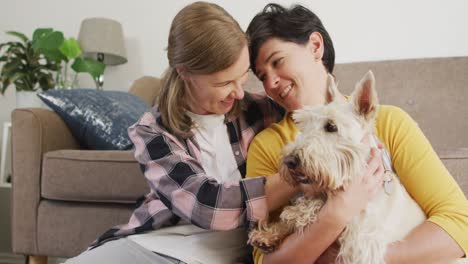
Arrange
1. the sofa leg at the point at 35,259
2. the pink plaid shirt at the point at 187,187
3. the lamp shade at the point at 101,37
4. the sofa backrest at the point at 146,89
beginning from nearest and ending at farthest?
the pink plaid shirt at the point at 187,187
the sofa leg at the point at 35,259
the sofa backrest at the point at 146,89
the lamp shade at the point at 101,37

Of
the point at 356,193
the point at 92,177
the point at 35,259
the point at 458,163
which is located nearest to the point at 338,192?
the point at 356,193

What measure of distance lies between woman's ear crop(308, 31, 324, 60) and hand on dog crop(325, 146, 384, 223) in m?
0.54

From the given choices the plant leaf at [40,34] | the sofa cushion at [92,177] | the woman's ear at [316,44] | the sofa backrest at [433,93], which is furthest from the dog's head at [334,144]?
the plant leaf at [40,34]

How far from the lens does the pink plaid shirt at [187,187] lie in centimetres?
119

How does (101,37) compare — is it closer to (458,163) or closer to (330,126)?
(330,126)

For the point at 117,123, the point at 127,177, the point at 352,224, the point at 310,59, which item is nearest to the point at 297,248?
the point at 352,224

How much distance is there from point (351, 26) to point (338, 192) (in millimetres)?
2435

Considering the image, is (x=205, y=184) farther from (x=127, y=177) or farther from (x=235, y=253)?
(x=127, y=177)

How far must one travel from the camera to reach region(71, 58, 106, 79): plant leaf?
345cm

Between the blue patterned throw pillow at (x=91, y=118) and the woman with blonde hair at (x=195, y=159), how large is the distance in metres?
0.97

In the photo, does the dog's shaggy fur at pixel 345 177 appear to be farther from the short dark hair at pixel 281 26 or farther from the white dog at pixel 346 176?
the short dark hair at pixel 281 26

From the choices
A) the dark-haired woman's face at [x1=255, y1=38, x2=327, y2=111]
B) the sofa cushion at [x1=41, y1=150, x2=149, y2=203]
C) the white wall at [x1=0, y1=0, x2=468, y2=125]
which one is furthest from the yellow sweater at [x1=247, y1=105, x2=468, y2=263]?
the white wall at [x1=0, y1=0, x2=468, y2=125]

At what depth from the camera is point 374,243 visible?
1102 millimetres

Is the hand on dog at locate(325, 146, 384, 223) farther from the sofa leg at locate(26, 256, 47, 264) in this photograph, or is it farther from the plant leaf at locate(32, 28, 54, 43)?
the plant leaf at locate(32, 28, 54, 43)
